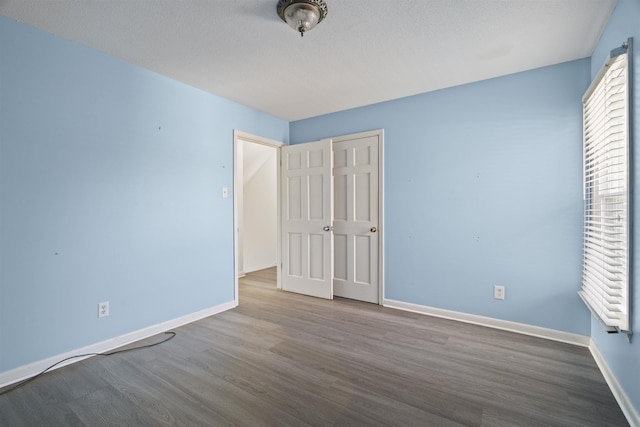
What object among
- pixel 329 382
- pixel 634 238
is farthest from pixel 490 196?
pixel 329 382

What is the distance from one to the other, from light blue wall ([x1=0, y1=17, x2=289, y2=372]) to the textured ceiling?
269 mm

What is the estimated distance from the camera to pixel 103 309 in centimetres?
246

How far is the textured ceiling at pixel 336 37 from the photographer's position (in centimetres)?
Result: 188

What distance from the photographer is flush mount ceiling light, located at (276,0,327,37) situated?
70.2 inches

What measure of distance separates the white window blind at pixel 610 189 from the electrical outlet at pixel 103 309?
3.50 meters

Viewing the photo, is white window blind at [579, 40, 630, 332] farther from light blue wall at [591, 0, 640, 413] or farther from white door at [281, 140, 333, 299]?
white door at [281, 140, 333, 299]

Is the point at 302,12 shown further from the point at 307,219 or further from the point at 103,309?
the point at 103,309

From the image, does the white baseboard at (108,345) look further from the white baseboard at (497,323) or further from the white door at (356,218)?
the white baseboard at (497,323)

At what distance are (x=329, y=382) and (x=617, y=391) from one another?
1.74 metres

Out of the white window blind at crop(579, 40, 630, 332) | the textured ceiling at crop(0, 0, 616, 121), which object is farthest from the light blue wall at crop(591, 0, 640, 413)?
the textured ceiling at crop(0, 0, 616, 121)

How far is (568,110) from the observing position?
8.43ft

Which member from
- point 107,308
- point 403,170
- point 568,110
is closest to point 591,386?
point 568,110

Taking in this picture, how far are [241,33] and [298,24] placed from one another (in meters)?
0.49

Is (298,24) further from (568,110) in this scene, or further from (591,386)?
(591,386)
